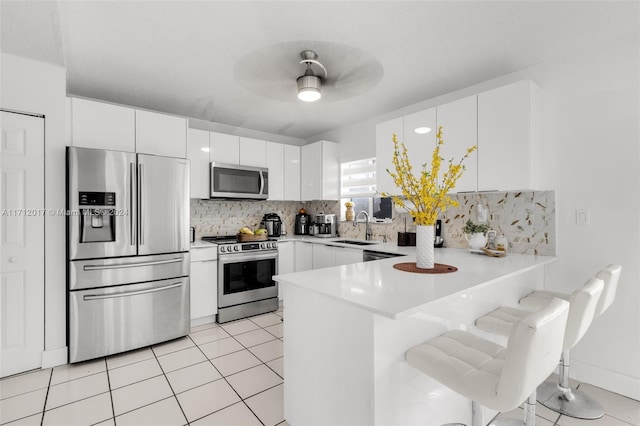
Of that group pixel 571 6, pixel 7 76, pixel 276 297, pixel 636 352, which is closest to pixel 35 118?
pixel 7 76

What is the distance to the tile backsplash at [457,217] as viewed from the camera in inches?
102

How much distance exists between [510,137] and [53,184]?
366 centimetres

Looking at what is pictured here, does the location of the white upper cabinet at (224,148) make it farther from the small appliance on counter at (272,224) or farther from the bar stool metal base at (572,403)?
the bar stool metal base at (572,403)

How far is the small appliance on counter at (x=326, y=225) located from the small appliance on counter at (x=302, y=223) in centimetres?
31

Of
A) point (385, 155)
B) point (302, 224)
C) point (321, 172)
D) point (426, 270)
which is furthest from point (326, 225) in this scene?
point (426, 270)

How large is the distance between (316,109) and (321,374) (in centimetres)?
294

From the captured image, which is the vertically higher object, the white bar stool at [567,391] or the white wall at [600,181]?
the white wall at [600,181]

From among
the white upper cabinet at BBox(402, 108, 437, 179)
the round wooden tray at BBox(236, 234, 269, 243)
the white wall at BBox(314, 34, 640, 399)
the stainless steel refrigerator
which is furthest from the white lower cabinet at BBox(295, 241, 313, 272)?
the white wall at BBox(314, 34, 640, 399)

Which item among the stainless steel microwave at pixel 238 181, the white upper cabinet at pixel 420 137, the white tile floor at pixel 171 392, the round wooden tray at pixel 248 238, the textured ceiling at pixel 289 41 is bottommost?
the white tile floor at pixel 171 392

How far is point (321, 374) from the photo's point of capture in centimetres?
152

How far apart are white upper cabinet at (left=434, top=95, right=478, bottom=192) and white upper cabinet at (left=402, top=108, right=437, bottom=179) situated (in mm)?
103

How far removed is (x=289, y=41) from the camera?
2.16 meters

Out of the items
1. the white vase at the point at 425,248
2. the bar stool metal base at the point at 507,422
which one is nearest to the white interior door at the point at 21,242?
the white vase at the point at 425,248

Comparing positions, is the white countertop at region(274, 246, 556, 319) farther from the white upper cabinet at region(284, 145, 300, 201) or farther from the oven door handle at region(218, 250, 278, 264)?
the white upper cabinet at region(284, 145, 300, 201)
